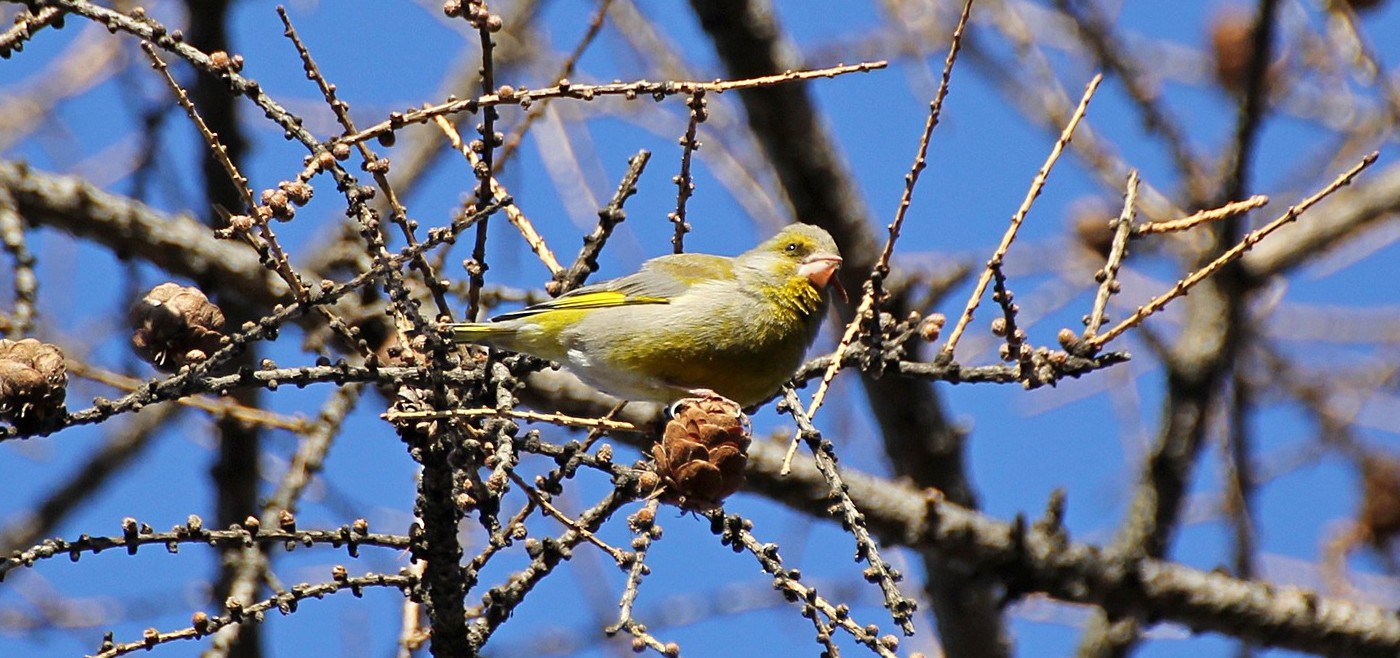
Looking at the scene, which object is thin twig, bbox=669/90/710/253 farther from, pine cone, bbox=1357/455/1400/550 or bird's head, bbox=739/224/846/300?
pine cone, bbox=1357/455/1400/550

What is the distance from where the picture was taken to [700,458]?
2539 mm

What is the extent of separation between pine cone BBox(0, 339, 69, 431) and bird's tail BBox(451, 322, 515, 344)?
30.7 inches

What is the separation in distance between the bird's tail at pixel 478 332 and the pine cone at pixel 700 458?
1.93 ft

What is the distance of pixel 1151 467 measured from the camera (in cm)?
530

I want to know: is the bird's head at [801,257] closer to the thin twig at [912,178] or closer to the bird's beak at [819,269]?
the bird's beak at [819,269]

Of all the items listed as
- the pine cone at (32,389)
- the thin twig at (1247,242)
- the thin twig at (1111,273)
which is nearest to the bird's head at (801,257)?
the thin twig at (1111,273)

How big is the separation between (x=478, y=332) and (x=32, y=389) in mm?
986

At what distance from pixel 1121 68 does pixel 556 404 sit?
8.23 ft

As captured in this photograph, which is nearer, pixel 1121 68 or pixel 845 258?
pixel 845 258

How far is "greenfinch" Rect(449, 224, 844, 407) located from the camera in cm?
353

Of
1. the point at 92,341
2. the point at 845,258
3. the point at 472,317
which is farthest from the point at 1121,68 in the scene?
the point at 92,341

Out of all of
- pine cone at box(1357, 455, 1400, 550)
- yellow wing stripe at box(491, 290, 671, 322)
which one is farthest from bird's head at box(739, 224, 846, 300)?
pine cone at box(1357, 455, 1400, 550)

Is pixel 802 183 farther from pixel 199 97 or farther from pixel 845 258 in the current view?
pixel 199 97

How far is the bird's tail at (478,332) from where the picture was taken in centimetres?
299
